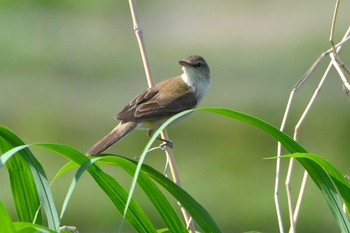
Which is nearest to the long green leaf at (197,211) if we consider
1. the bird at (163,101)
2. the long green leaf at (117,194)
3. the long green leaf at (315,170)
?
the long green leaf at (117,194)

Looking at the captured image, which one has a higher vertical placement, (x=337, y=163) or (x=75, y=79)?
(x=75, y=79)

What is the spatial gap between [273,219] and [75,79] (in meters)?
5.05

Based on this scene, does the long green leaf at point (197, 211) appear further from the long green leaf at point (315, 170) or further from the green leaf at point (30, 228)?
the green leaf at point (30, 228)

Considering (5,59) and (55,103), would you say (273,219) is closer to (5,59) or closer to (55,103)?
(55,103)

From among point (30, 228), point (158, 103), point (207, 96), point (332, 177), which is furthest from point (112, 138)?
point (207, 96)

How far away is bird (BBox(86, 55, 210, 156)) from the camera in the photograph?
4.55 meters

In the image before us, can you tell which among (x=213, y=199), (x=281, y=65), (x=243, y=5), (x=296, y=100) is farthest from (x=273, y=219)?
(x=243, y=5)

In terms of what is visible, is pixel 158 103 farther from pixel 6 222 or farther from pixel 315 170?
pixel 6 222

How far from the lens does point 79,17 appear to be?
1579 cm

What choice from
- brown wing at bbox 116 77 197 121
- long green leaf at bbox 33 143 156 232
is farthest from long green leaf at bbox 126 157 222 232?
brown wing at bbox 116 77 197 121

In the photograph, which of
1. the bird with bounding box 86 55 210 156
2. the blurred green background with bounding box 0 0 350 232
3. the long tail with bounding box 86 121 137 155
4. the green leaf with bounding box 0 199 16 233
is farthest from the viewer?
the blurred green background with bounding box 0 0 350 232

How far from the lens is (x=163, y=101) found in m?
4.75

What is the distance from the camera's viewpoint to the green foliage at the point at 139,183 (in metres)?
2.42

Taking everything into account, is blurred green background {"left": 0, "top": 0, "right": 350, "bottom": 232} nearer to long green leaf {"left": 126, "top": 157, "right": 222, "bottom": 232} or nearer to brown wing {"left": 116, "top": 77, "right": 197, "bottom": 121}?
brown wing {"left": 116, "top": 77, "right": 197, "bottom": 121}
